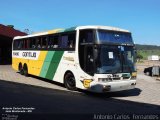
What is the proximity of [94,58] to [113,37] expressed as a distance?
1591 mm

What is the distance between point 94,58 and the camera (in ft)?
46.1

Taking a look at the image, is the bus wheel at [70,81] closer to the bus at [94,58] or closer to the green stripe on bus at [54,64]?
the bus at [94,58]

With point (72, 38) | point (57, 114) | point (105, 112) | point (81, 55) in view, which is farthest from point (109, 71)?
point (57, 114)

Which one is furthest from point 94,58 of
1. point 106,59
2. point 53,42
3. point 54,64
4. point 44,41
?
point 44,41

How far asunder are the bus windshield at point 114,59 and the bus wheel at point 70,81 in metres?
2.31

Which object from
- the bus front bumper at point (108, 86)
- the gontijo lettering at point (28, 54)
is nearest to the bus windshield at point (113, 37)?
the bus front bumper at point (108, 86)

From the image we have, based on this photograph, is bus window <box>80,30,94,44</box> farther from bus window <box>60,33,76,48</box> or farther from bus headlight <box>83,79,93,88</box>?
bus headlight <box>83,79,93,88</box>

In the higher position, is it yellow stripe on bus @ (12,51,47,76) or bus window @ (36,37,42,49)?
bus window @ (36,37,42,49)

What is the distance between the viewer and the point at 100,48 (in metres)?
14.1

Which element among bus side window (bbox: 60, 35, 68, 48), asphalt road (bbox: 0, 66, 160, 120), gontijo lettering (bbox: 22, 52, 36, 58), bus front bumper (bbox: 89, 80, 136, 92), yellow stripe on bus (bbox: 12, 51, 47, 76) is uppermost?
bus side window (bbox: 60, 35, 68, 48)

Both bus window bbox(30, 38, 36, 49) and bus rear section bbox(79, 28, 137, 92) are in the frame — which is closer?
bus rear section bbox(79, 28, 137, 92)

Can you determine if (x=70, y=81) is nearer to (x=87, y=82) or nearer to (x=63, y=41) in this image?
(x=87, y=82)

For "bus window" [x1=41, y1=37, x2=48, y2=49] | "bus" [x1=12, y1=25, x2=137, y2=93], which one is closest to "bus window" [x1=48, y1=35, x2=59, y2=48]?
"bus" [x1=12, y1=25, x2=137, y2=93]

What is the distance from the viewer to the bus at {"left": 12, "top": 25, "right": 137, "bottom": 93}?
14203 mm
